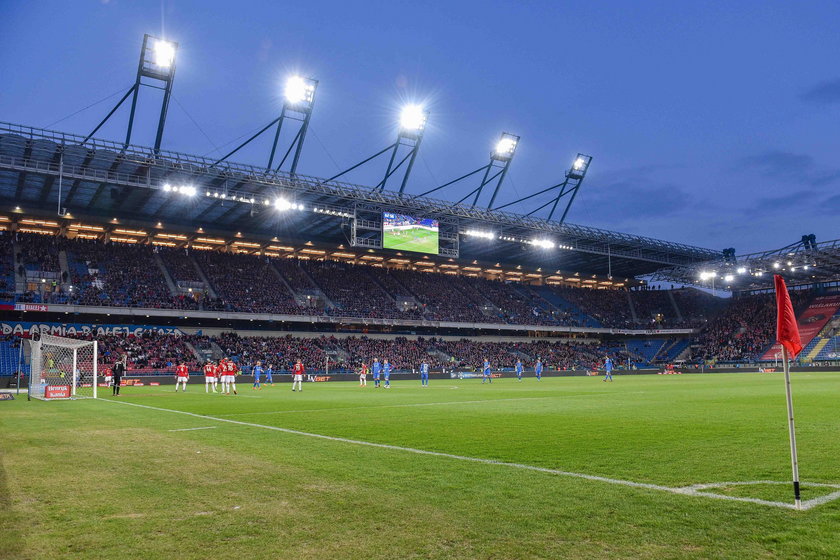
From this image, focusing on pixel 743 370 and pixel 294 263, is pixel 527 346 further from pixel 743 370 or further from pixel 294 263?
pixel 294 263

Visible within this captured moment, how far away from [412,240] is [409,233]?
65 cm

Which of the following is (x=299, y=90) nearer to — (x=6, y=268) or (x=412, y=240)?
(x=412, y=240)

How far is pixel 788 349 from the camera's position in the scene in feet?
21.5

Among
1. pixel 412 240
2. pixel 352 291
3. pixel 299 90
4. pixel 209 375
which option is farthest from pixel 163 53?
pixel 352 291

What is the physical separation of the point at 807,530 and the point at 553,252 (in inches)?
2776

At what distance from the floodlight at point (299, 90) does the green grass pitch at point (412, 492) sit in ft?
121

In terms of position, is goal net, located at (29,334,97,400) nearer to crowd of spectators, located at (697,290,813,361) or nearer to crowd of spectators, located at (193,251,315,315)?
crowd of spectators, located at (193,251,315,315)

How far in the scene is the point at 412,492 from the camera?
23.0 feet

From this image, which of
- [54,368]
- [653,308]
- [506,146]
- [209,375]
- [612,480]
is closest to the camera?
[612,480]

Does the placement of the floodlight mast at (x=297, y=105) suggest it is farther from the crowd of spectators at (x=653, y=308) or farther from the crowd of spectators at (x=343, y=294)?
the crowd of spectators at (x=653, y=308)

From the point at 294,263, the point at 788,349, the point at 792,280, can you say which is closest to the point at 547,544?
the point at 788,349

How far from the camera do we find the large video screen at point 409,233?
50.8 meters

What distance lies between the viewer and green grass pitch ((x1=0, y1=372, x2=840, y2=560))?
5039mm

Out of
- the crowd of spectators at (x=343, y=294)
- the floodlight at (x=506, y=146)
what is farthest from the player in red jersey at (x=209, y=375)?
the floodlight at (x=506, y=146)
